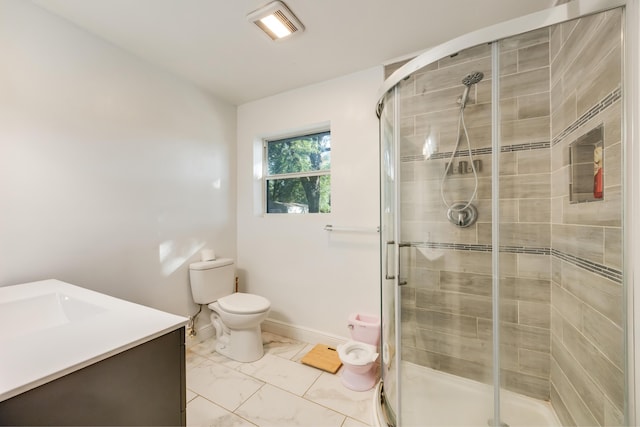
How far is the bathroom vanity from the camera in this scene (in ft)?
1.96

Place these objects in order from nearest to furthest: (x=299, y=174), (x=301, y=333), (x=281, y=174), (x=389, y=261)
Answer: (x=389, y=261) < (x=301, y=333) < (x=299, y=174) < (x=281, y=174)

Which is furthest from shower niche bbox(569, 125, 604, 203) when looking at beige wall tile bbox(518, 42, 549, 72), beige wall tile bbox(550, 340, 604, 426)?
beige wall tile bbox(550, 340, 604, 426)

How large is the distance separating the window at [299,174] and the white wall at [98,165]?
1.91 ft

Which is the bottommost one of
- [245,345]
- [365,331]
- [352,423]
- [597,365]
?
[352,423]

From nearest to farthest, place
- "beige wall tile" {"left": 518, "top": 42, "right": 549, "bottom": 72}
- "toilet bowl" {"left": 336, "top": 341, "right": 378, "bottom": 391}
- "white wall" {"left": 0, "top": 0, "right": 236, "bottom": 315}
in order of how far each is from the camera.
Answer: "beige wall tile" {"left": 518, "top": 42, "right": 549, "bottom": 72}
"white wall" {"left": 0, "top": 0, "right": 236, "bottom": 315}
"toilet bowl" {"left": 336, "top": 341, "right": 378, "bottom": 391}

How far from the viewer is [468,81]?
4.72 ft

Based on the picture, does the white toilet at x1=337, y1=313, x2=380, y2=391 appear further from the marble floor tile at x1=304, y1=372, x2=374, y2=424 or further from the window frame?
the window frame

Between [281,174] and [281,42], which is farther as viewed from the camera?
[281,174]

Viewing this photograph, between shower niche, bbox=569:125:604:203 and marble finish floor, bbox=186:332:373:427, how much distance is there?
1536 millimetres

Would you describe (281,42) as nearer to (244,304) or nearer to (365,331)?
(244,304)

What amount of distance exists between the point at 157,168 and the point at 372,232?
Result: 1743 mm

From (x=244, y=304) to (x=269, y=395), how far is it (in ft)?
2.13

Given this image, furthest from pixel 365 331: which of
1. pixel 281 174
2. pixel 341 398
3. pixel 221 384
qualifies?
pixel 281 174

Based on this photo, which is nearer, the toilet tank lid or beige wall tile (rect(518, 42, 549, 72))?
beige wall tile (rect(518, 42, 549, 72))
